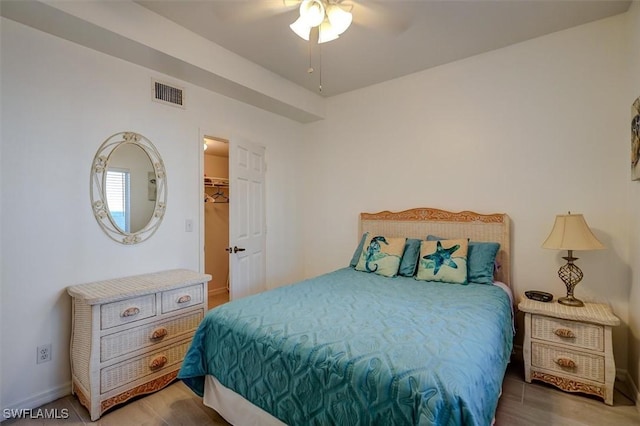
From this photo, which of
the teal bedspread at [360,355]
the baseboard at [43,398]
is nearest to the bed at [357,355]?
the teal bedspread at [360,355]

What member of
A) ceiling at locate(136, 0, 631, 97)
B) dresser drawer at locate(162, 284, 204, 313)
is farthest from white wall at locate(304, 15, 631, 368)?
dresser drawer at locate(162, 284, 204, 313)

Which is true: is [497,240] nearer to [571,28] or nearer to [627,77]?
[627,77]

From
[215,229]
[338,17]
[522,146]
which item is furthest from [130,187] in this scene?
[522,146]

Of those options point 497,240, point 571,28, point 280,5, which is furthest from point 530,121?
point 280,5

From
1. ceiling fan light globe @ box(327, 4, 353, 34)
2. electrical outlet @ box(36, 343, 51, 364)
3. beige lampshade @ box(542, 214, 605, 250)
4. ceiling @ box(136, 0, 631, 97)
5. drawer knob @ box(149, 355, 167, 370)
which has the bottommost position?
drawer knob @ box(149, 355, 167, 370)

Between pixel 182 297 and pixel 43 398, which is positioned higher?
pixel 182 297

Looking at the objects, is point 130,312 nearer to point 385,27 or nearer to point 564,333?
point 385,27

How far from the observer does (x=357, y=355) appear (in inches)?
51.1

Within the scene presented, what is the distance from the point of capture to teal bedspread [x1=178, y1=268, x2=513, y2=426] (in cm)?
113

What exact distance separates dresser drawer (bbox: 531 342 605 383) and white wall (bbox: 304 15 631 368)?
497 millimetres

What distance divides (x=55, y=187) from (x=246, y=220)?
160 cm

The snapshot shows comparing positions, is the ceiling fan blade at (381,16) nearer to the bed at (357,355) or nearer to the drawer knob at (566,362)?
the bed at (357,355)

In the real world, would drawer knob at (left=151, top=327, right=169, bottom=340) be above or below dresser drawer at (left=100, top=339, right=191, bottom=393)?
above

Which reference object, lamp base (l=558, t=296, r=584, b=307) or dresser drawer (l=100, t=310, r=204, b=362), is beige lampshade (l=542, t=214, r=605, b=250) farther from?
dresser drawer (l=100, t=310, r=204, b=362)
